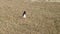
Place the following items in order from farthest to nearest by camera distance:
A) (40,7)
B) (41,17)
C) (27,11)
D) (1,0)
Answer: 1. (1,0)
2. (40,7)
3. (27,11)
4. (41,17)

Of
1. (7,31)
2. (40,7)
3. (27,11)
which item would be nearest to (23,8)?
(27,11)

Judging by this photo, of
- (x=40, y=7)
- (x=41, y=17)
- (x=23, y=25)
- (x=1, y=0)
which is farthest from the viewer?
(x=1, y=0)

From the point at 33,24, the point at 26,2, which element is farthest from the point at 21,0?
the point at 33,24

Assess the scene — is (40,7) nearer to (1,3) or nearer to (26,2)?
(26,2)

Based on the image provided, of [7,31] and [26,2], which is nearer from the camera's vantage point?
[7,31]

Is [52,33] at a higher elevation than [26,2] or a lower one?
lower

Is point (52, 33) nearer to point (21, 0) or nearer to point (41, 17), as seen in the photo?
point (41, 17)
